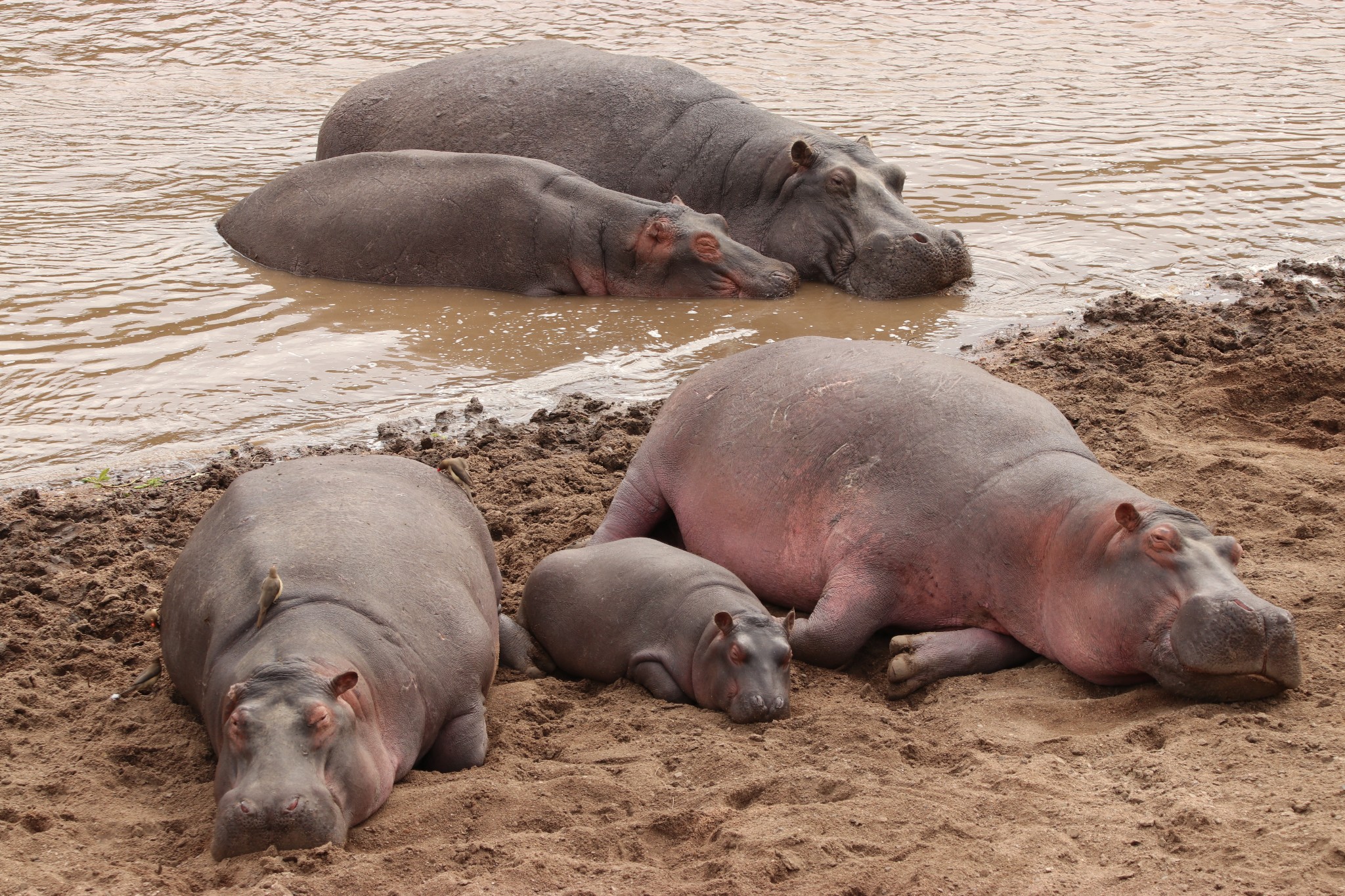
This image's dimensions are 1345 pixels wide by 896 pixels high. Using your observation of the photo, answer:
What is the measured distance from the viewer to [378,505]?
4.78 m

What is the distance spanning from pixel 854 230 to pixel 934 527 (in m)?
4.72

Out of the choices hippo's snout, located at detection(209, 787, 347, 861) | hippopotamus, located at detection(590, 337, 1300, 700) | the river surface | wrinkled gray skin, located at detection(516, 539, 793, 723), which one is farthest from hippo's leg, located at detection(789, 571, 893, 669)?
the river surface

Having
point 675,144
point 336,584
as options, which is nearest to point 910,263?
point 675,144

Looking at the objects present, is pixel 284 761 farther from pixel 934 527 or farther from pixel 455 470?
pixel 934 527

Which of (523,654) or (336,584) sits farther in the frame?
(523,654)

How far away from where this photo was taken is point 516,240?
30.1 feet

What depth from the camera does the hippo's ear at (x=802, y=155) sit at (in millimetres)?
9328

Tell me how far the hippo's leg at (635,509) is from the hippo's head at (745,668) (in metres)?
1.10

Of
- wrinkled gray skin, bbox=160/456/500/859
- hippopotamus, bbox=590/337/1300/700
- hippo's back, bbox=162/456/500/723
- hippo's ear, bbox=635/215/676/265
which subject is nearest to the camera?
wrinkled gray skin, bbox=160/456/500/859

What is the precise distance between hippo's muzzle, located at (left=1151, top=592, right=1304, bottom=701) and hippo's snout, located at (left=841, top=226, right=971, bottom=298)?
5062 millimetres

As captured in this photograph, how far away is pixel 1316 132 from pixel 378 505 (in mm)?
10266

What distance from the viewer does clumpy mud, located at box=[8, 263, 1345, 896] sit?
330 centimetres

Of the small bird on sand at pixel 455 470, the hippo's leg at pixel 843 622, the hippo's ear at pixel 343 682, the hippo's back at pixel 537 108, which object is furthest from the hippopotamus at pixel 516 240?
the hippo's ear at pixel 343 682

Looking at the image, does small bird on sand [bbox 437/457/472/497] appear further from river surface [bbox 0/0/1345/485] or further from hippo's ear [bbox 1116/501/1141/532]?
hippo's ear [bbox 1116/501/1141/532]
